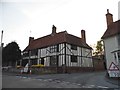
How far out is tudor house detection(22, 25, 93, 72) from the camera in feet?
97.9

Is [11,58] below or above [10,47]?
below

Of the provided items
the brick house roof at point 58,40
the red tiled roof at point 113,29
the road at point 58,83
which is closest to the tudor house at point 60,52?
the brick house roof at point 58,40

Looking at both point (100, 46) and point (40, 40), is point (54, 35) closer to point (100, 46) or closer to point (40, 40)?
point (40, 40)

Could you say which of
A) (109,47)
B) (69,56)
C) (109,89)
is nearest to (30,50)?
(69,56)

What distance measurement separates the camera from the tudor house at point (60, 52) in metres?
29.8

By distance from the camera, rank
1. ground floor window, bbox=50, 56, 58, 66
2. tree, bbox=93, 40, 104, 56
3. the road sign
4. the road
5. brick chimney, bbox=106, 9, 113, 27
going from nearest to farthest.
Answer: the road < the road sign < brick chimney, bbox=106, 9, 113, 27 < ground floor window, bbox=50, 56, 58, 66 < tree, bbox=93, 40, 104, 56

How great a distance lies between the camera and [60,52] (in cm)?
2983

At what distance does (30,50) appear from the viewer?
37.3 meters

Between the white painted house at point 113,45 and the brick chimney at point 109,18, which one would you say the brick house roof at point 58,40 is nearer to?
the brick chimney at point 109,18

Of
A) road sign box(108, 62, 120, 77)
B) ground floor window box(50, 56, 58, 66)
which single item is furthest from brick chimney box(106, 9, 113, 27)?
ground floor window box(50, 56, 58, 66)

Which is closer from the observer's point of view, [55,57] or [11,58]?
[55,57]

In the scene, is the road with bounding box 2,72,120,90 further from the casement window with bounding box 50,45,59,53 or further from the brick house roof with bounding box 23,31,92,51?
the brick house roof with bounding box 23,31,92,51


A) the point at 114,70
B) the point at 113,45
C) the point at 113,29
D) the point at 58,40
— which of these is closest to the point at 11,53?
the point at 58,40

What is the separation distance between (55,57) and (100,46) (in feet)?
88.6
